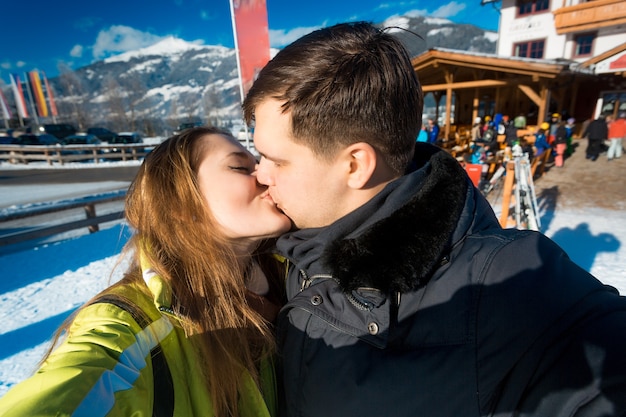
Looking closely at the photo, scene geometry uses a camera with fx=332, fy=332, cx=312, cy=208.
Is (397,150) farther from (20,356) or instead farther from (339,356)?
(20,356)

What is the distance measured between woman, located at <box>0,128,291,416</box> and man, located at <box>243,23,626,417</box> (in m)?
0.22

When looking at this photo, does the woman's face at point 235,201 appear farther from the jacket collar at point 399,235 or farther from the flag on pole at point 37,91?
the flag on pole at point 37,91

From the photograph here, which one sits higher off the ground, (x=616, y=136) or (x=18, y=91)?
(x=18, y=91)

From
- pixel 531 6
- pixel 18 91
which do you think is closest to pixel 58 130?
pixel 18 91

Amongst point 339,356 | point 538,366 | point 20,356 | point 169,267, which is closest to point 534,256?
point 538,366

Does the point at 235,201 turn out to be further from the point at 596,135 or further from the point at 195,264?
the point at 596,135

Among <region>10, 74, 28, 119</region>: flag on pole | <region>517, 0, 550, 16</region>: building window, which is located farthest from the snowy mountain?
<region>517, 0, 550, 16</region>: building window

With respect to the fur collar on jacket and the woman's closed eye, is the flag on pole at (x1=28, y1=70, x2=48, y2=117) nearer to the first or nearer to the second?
the woman's closed eye

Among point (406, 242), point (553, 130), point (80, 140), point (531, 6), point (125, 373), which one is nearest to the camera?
point (125, 373)

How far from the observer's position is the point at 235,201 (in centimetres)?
152

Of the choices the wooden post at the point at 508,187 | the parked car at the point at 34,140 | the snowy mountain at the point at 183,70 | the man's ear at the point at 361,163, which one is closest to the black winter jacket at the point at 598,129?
the wooden post at the point at 508,187

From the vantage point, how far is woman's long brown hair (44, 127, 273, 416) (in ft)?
3.92

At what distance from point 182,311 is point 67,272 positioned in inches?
197

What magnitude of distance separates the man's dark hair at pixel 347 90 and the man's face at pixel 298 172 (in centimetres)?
4
